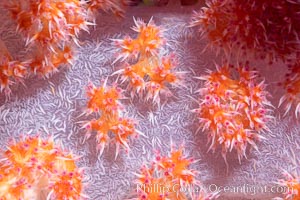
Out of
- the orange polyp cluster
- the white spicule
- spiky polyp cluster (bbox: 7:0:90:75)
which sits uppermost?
the orange polyp cluster

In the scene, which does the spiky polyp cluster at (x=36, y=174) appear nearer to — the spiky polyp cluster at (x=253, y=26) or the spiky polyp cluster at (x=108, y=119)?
the spiky polyp cluster at (x=108, y=119)

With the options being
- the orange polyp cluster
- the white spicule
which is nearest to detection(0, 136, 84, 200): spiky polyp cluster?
the white spicule

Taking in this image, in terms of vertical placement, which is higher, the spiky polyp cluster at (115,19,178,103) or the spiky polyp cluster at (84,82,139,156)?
the spiky polyp cluster at (115,19,178,103)

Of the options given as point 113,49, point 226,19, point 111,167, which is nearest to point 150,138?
point 111,167

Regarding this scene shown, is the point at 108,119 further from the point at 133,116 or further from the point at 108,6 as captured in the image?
the point at 108,6

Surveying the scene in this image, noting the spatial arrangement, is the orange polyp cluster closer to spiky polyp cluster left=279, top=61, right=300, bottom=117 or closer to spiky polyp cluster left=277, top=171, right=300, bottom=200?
spiky polyp cluster left=279, top=61, right=300, bottom=117

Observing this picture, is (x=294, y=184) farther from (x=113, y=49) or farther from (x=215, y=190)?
(x=113, y=49)
